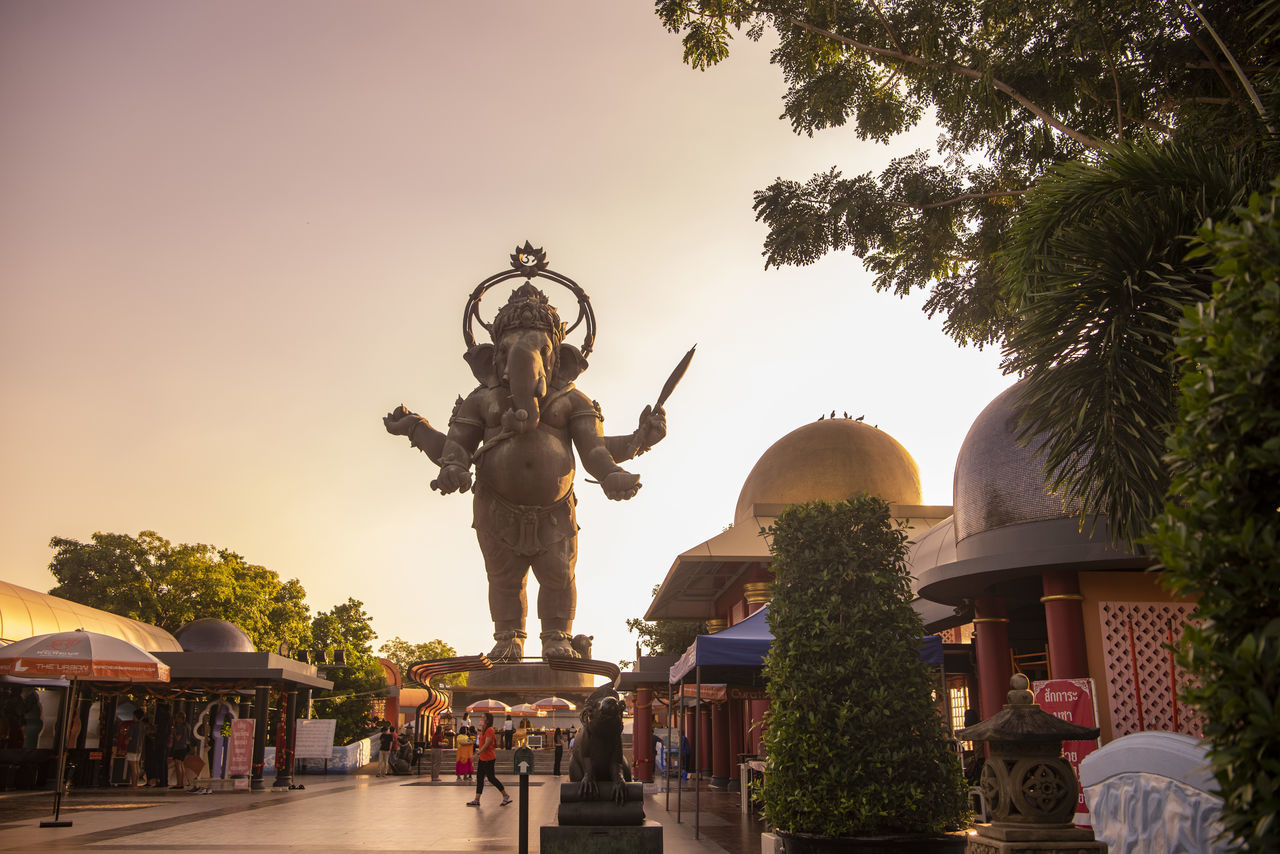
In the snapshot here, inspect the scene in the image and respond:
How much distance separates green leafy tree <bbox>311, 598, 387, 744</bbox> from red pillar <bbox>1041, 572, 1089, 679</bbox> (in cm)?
3524

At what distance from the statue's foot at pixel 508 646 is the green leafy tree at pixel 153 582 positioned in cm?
2436

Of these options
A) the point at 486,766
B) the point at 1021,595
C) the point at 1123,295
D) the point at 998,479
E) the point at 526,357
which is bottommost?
the point at 486,766

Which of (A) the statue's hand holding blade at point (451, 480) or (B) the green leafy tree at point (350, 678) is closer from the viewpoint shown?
(A) the statue's hand holding blade at point (451, 480)

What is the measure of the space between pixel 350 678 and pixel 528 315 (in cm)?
3515

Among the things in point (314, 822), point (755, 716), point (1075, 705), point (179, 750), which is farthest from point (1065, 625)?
point (179, 750)

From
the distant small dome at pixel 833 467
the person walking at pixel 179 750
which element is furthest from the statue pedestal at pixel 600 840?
the distant small dome at pixel 833 467

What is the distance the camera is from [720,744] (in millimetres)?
22141

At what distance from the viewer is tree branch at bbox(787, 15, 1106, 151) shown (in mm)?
8934

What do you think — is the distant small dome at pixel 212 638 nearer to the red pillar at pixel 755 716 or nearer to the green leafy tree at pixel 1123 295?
the red pillar at pixel 755 716

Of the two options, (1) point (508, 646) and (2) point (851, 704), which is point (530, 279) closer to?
(1) point (508, 646)

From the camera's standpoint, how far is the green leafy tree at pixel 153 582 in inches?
1430

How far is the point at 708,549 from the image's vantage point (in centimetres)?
1842

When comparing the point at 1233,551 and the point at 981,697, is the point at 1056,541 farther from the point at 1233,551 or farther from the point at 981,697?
the point at 1233,551

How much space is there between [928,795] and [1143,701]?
243 inches
